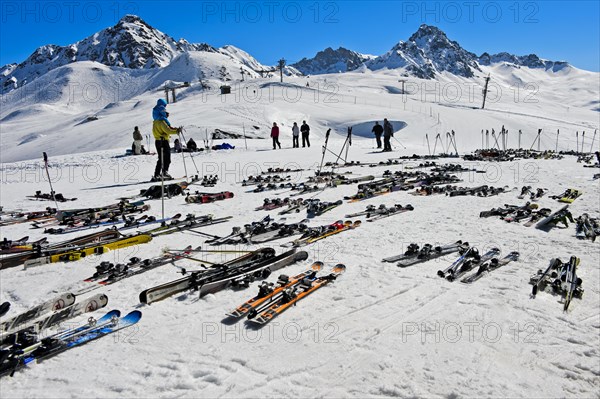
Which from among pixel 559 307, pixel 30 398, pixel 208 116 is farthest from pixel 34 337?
pixel 208 116

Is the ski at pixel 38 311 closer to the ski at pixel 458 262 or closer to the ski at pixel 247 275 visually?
the ski at pixel 247 275

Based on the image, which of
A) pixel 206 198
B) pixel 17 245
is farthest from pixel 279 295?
pixel 206 198

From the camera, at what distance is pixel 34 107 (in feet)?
400

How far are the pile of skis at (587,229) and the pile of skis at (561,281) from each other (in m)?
2.16

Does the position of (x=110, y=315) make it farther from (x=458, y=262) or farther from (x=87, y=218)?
(x=87, y=218)

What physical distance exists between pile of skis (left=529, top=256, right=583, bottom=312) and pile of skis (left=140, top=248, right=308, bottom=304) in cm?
315

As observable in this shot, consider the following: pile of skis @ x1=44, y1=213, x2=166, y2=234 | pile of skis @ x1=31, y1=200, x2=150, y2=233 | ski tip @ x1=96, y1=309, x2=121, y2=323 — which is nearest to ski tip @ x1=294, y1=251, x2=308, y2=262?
ski tip @ x1=96, y1=309, x2=121, y2=323

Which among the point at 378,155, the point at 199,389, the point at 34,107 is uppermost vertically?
the point at 34,107

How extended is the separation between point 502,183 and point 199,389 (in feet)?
47.1

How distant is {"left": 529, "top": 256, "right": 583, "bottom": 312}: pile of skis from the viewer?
4.70m

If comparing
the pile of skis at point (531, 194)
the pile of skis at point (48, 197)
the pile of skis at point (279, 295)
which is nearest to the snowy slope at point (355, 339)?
the pile of skis at point (279, 295)

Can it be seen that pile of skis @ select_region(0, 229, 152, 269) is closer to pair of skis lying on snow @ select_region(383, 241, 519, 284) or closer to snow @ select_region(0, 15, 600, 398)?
snow @ select_region(0, 15, 600, 398)

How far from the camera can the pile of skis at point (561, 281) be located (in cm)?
470

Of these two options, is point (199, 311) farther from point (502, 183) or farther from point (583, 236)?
point (502, 183)
